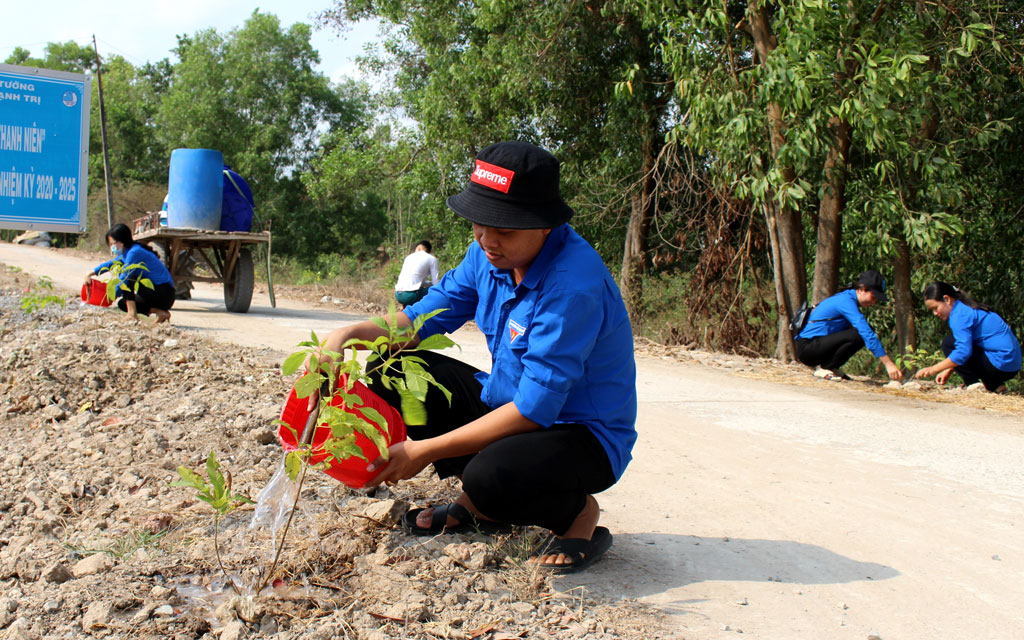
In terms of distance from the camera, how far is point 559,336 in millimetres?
2578

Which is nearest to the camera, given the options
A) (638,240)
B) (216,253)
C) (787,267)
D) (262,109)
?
(787,267)

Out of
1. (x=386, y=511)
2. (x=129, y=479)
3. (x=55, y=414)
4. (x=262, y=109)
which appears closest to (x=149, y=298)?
(x=55, y=414)

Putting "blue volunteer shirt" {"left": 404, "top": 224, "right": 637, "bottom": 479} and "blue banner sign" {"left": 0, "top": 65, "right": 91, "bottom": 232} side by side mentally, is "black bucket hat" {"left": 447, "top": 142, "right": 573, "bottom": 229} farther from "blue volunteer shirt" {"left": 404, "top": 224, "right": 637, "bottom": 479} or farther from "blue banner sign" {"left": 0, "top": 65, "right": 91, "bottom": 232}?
"blue banner sign" {"left": 0, "top": 65, "right": 91, "bottom": 232}

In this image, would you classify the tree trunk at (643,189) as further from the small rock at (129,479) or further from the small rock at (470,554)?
the small rock at (470,554)

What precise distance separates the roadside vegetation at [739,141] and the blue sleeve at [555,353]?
546cm

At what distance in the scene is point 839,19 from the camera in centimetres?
750

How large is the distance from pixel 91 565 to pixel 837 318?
24.5 ft

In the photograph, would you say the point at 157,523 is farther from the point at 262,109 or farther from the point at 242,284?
the point at 262,109

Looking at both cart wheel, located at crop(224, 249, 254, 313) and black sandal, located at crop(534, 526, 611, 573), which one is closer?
black sandal, located at crop(534, 526, 611, 573)

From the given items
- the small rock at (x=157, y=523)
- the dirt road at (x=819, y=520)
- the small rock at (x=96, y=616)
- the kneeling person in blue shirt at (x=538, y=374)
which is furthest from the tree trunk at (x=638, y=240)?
the small rock at (x=96, y=616)

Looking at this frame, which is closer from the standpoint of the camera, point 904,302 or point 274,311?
point 904,302

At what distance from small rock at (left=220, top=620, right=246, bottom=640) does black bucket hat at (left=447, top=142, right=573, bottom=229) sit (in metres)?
1.33

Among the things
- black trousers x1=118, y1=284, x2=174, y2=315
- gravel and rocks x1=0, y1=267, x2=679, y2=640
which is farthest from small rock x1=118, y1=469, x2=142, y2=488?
black trousers x1=118, y1=284, x2=174, y2=315

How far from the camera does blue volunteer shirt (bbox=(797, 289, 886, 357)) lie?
8.22 metres
